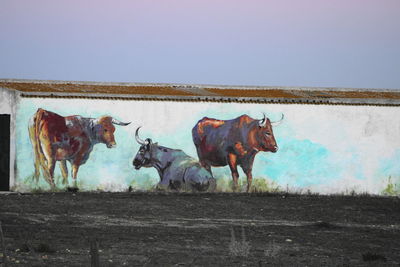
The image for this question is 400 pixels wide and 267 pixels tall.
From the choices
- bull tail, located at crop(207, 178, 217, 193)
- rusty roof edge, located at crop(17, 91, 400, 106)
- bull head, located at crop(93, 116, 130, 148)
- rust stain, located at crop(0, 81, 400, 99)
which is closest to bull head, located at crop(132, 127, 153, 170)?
bull head, located at crop(93, 116, 130, 148)

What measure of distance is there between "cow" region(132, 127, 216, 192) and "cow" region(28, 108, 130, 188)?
2.96 feet

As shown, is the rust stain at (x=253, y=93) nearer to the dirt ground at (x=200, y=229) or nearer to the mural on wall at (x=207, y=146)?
the mural on wall at (x=207, y=146)

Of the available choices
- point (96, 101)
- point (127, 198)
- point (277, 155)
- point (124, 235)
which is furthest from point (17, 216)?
point (277, 155)

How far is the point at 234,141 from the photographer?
1002 inches

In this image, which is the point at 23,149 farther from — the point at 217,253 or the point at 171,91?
the point at 217,253

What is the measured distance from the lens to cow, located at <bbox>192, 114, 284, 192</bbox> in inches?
996

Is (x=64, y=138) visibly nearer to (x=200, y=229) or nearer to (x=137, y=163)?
(x=137, y=163)

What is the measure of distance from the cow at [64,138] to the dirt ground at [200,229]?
103 cm

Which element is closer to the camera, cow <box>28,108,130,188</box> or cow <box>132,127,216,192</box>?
cow <box>28,108,130,188</box>

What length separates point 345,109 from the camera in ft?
85.0

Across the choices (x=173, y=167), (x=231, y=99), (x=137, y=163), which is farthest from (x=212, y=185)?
(x=231, y=99)

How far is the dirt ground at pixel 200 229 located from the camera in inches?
521

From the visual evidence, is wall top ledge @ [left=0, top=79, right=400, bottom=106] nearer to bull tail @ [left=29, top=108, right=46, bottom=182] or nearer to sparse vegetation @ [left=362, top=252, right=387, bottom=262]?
bull tail @ [left=29, top=108, right=46, bottom=182]

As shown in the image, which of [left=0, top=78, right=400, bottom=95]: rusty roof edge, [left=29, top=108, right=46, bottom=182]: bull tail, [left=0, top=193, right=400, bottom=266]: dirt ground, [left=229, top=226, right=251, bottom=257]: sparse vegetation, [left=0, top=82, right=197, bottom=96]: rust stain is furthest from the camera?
[left=0, top=78, right=400, bottom=95]: rusty roof edge
